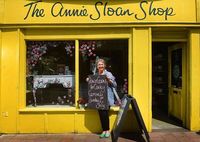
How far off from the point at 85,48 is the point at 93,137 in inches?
85.6

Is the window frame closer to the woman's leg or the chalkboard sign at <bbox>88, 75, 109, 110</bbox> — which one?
the chalkboard sign at <bbox>88, 75, 109, 110</bbox>

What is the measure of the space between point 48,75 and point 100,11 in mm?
2031

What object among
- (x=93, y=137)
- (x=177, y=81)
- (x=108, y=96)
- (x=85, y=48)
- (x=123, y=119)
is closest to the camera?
(x=123, y=119)

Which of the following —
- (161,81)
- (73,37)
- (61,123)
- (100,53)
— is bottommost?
(61,123)

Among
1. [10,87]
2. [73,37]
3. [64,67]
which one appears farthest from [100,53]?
[10,87]

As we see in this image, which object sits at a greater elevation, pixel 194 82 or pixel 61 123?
pixel 194 82

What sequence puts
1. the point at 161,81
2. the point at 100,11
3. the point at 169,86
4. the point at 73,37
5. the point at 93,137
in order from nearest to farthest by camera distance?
the point at 93,137, the point at 100,11, the point at 73,37, the point at 169,86, the point at 161,81

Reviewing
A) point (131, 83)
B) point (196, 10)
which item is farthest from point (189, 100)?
point (196, 10)

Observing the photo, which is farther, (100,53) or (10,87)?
(100,53)

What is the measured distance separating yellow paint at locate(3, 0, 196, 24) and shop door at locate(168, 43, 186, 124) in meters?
1.04

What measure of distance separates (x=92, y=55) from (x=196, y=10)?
8.85ft

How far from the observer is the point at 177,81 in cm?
1120

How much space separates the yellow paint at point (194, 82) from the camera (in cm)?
999

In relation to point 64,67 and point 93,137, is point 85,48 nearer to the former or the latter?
point 64,67
